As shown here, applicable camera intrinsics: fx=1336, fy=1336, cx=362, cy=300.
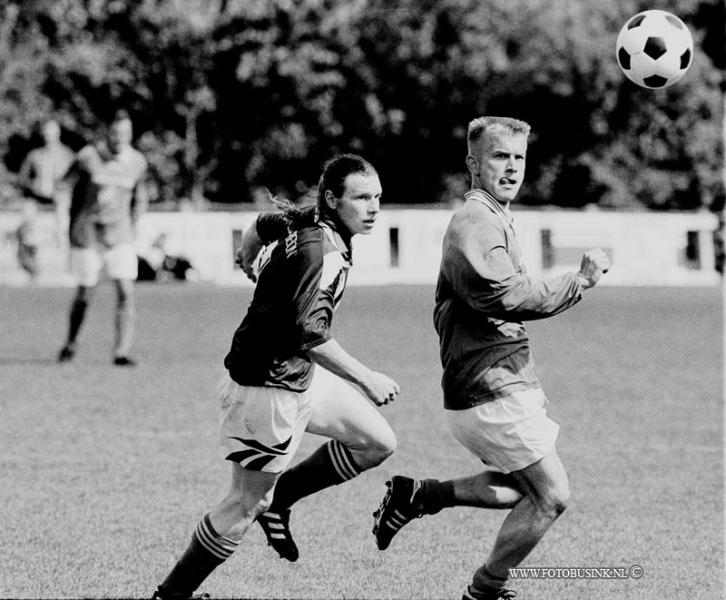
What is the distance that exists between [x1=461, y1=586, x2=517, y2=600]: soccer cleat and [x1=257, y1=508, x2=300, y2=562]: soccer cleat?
89 centimetres

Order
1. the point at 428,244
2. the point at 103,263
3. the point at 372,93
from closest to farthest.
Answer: the point at 103,263 < the point at 428,244 < the point at 372,93

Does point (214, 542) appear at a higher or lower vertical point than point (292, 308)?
lower

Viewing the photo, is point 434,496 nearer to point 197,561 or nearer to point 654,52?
point 197,561

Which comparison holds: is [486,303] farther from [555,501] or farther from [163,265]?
[163,265]

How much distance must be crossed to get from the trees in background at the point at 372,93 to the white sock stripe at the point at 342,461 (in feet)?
98.0

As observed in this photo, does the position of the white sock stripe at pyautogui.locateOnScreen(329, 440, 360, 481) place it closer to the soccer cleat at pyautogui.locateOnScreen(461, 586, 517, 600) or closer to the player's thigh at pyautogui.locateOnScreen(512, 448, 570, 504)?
the soccer cleat at pyautogui.locateOnScreen(461, 586, 517, 600)

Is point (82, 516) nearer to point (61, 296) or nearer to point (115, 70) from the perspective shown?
point (61, 296)

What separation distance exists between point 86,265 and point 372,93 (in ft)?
81.9

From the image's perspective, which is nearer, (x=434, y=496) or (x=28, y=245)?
(x=434, y=496)

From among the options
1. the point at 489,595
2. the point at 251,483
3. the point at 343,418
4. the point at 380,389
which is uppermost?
the point at 380,389

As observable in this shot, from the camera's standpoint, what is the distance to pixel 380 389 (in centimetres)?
479

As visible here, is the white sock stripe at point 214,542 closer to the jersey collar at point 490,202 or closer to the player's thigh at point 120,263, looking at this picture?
the jersey collar at point 490,202

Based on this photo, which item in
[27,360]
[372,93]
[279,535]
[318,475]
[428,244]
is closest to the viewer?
[279,535]

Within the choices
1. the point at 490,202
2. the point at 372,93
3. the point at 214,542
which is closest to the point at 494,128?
the point at 490,202
